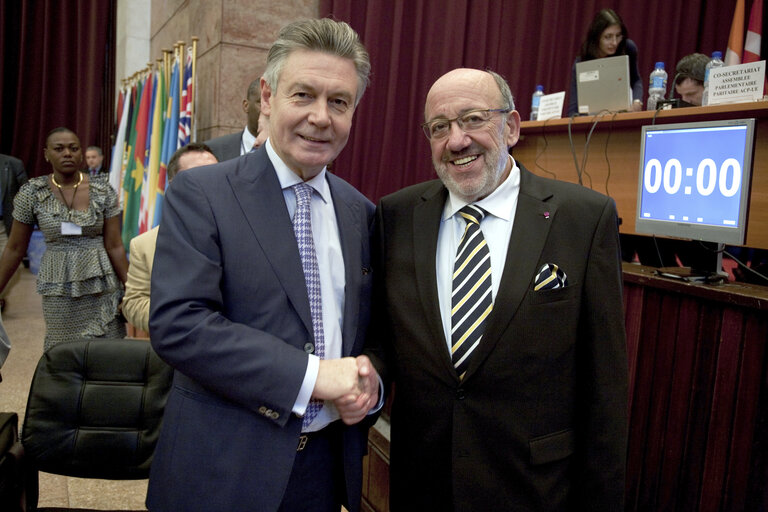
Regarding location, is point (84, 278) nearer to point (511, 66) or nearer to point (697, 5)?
point (511, 66)

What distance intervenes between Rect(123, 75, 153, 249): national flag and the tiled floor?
45.3 inches

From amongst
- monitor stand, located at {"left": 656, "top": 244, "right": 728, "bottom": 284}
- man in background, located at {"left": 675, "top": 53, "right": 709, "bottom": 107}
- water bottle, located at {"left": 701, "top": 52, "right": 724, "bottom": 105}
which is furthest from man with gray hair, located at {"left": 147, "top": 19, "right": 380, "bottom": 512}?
man in background, located at {"left": 675, "top": 53, "right": 709, "bottom": 107}

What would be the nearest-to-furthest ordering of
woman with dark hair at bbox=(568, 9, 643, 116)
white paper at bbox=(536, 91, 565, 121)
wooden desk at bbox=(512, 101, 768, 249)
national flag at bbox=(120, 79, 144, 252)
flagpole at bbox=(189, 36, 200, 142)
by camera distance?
wooden desk at bbox=(512, 101, 768, 249) → white paper at bbox=(536, 91, 565, 121) → woman with dark hair at bbox=(568, 9, 643, 116) → flagpole at bbox=(189, 36, 200, 142) → national flag at bbox=(120, 79, 144, 252)

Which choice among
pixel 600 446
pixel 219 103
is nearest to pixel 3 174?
pixel 219 103

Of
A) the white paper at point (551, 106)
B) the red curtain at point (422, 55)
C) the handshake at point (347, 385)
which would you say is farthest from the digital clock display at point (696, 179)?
the red curtain at point (422, 55)

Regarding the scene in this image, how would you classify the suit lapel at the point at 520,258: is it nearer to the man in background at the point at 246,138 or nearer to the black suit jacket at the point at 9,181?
the man in background at the point at 246,138

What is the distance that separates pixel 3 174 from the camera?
5.96 meters

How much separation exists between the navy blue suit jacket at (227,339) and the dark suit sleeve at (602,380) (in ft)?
2.11

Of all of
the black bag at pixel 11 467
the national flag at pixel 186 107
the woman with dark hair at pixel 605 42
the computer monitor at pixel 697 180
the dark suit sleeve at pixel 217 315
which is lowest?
the black bag at pixel 11 467

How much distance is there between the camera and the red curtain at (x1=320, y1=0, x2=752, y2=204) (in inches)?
202

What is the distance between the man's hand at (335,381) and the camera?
1137 millimetres

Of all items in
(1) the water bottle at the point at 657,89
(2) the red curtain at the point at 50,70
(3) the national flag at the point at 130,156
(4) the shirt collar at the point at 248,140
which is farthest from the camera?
(2) the red curtain at the point at 50,70

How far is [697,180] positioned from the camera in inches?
90.0

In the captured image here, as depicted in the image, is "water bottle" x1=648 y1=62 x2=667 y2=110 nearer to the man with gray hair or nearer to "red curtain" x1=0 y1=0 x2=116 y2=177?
the man with gray hair
